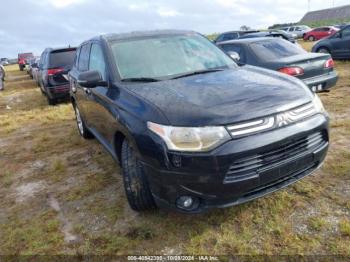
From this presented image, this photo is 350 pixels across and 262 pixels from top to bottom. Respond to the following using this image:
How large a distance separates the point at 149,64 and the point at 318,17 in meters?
88.7

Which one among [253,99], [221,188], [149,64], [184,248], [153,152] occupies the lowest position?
[184,248]

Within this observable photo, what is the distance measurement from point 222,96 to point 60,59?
8.42 meters

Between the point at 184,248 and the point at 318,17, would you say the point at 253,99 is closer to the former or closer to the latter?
the point at 184,248

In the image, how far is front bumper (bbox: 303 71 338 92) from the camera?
607 centimetres

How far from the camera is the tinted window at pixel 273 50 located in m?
6.56

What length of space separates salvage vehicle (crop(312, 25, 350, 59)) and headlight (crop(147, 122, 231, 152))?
41.1 feet

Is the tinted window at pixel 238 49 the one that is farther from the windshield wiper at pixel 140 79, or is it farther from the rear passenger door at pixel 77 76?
the windshield wiper at pixel 140 79

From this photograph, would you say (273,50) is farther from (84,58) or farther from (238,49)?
(84,58)

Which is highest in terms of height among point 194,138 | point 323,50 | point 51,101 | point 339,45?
point 194,138

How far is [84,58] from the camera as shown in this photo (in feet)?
17.2

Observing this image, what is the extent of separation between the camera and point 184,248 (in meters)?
2.84

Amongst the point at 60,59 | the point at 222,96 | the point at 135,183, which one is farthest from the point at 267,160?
the point at 60,59

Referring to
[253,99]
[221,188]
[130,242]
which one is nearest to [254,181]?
[221,188]

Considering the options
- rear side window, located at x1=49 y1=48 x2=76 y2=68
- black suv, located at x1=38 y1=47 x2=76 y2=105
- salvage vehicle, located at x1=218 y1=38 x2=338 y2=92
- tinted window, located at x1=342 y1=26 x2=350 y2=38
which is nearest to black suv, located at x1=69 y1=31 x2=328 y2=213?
salvage vehicle, located at x1=218 y1=38 x2=338 y2=92
